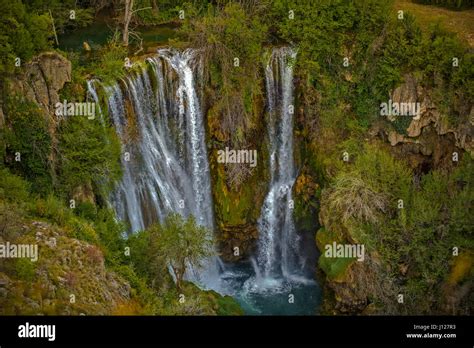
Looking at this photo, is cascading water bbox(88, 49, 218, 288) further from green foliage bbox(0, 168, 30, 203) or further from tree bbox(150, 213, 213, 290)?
green foliage bbox(0, 168, 30, 203)

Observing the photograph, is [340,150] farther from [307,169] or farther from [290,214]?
[290,214]

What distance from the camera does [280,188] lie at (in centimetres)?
2408

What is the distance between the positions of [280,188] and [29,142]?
9.25 metres

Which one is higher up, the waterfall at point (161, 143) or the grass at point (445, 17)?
the grass at point (445, 17)

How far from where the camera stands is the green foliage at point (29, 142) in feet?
62.0

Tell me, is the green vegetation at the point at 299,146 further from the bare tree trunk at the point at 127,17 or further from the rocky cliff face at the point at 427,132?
the bare tree trunk at the point at 127,17

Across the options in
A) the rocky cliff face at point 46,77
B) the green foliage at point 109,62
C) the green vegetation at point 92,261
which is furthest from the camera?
the green foliage at point 109,62

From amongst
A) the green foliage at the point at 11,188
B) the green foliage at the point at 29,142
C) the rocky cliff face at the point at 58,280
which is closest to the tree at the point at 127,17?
the green foliage at the point at 29,142

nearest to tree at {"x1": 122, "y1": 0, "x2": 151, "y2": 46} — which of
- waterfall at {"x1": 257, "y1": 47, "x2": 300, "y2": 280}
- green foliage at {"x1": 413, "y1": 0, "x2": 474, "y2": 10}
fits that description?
waterfall at {"x1": 257, "y1": 47, "x2": 300, "y2": 280}

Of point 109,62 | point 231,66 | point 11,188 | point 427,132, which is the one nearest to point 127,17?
point 109,62

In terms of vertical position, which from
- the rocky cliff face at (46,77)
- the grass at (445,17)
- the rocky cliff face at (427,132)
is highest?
the grass at (445,17)

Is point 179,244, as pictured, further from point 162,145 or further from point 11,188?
point 11,188

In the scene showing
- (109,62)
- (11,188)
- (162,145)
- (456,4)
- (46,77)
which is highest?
(456,4)

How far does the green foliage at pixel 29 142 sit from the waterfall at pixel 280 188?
8266 millimetres
